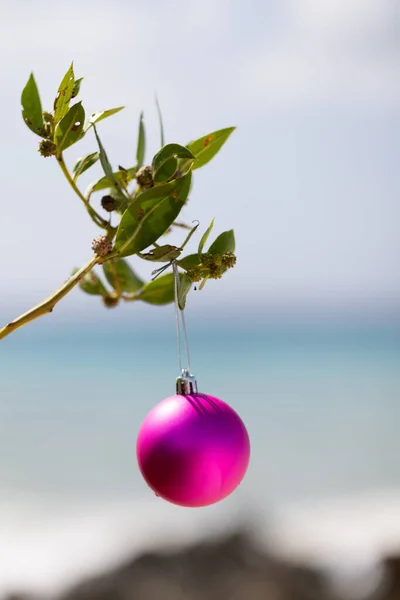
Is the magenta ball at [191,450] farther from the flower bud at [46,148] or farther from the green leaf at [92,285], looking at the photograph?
the flower bud at [46,148]

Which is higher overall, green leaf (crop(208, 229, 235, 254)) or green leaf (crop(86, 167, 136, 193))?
green leaf (crop(86, 167, 136, 193))

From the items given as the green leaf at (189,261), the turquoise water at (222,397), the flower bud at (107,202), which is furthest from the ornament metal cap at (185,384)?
the turquoise water at (222,397)

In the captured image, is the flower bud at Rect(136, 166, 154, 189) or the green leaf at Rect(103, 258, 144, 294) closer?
the flower bud at Rect(136, 166, 154, 189)

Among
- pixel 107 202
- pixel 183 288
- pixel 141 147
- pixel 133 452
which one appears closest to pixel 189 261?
pixel 183 288

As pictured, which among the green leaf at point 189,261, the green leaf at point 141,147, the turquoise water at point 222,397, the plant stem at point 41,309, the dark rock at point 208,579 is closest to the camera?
the plant stem at point 41,309

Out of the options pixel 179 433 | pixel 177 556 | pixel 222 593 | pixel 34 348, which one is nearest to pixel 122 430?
pixel 177 556

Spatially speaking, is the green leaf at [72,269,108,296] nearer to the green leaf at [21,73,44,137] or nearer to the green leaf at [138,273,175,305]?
the green leaf at [138,273,175,305]

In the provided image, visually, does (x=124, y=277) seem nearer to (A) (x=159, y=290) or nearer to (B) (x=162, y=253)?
(A) (x=159, y=290)

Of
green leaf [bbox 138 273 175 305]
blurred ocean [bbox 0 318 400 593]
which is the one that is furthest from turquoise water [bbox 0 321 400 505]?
green leaf [bbox 138 273 175 305]
